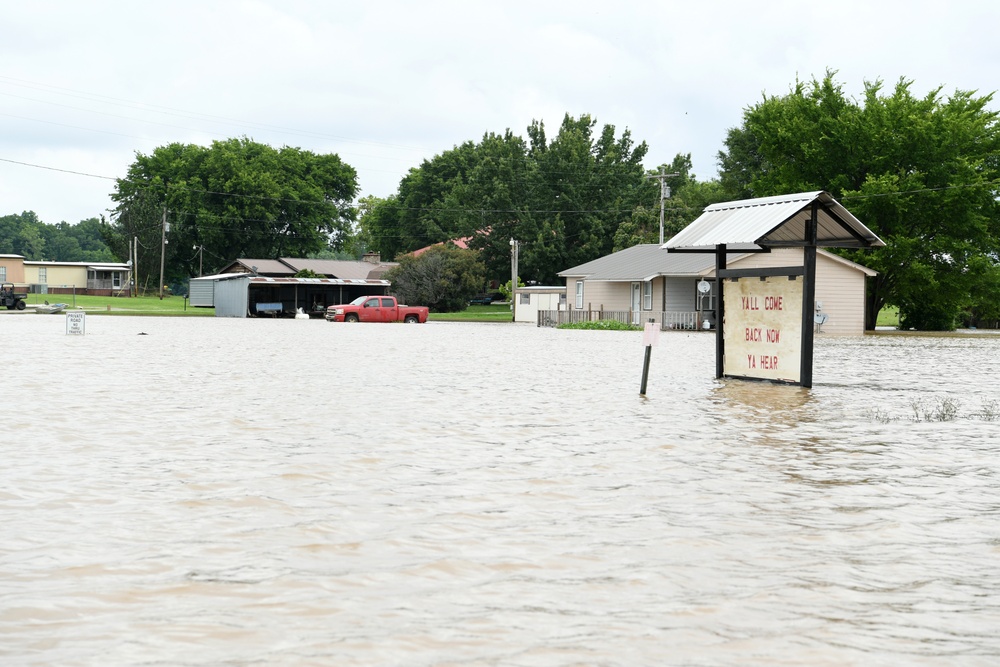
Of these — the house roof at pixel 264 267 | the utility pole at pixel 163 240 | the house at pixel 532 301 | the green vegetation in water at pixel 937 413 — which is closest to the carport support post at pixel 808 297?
the green vegetation in water at pixel 937 413

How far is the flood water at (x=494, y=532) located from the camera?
17.2ft

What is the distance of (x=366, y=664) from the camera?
483 centimetres

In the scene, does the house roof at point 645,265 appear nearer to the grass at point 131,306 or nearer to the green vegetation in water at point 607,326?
the green vegetation in water at point 607,326

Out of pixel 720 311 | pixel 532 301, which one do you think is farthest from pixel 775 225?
pixel 532 301

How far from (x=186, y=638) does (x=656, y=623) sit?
218 cm

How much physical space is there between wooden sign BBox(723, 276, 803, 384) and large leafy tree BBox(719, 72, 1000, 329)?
38.5 m

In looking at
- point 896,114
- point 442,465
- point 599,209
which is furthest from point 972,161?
point 442,465

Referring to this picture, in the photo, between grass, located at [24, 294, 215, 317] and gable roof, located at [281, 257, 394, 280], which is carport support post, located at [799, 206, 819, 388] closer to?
grass, located at [24, 294, 215, 317]

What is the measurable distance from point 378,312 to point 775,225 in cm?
4824

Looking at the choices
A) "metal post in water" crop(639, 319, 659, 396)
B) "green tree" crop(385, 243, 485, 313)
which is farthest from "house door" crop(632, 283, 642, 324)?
"metal post in water" crop(639, 319, 659, 396)

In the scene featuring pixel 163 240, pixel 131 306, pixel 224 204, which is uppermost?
pixel 224 204

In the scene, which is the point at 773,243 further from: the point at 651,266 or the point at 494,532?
the point at 651,266

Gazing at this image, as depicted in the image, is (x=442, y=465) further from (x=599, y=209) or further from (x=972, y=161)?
(x=599, y=209)

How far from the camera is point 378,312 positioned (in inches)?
2603
